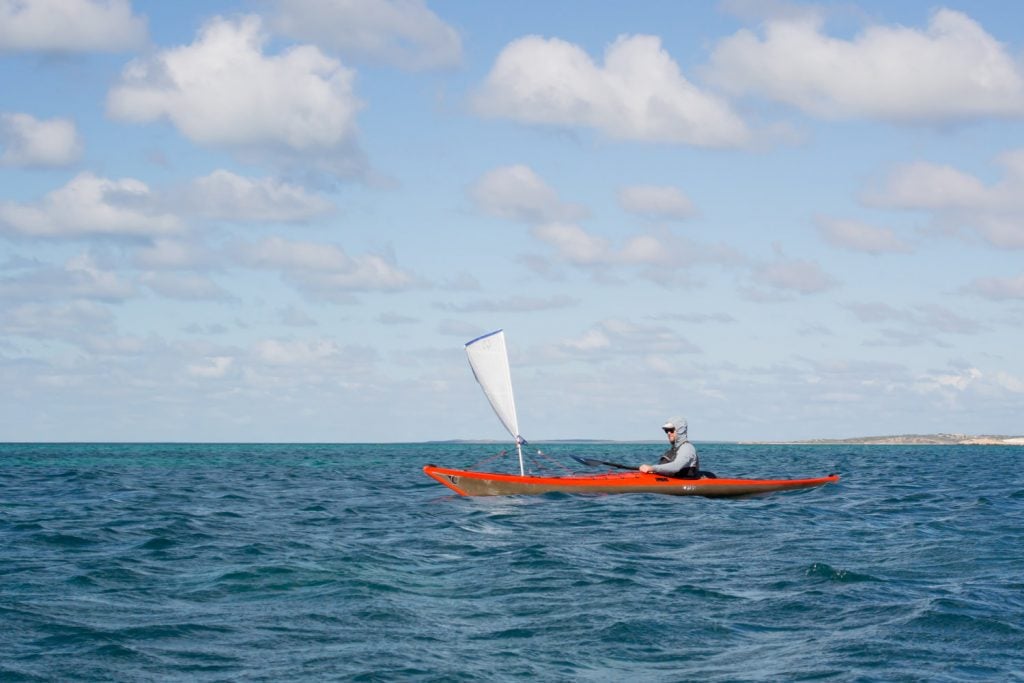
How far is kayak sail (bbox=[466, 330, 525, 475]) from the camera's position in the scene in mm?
29141

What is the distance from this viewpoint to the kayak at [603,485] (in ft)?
94.6

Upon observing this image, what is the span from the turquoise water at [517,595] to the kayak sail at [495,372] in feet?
14.9

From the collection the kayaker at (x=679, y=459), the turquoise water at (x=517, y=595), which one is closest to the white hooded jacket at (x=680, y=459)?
the kayaker at (x=679, y=459)

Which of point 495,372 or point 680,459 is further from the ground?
point 495,372

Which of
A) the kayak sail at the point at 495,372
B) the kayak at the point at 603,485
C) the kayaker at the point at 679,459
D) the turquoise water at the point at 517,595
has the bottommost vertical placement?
the turquoise water at the point at 517,595

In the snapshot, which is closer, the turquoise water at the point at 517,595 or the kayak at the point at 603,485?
the turquoise water at the point at 517,595

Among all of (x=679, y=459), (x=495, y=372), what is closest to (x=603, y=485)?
(x=679, y=459)

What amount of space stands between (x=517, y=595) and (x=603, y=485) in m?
14.6

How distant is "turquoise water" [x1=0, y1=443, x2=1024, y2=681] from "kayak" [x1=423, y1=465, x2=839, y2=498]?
270 centimetres

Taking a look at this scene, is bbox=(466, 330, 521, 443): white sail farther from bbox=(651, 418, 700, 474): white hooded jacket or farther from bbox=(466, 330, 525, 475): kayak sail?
bbox=(651, 418, 700, 474): white hooded jacket

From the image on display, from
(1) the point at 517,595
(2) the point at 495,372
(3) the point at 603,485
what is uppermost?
(2) the point at 495,372

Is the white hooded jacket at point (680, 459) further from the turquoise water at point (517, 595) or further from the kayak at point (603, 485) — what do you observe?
the turquoise water at point (517, 595)

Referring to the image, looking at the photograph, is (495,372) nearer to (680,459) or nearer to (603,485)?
(603,485)

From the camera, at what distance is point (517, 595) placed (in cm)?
1452
